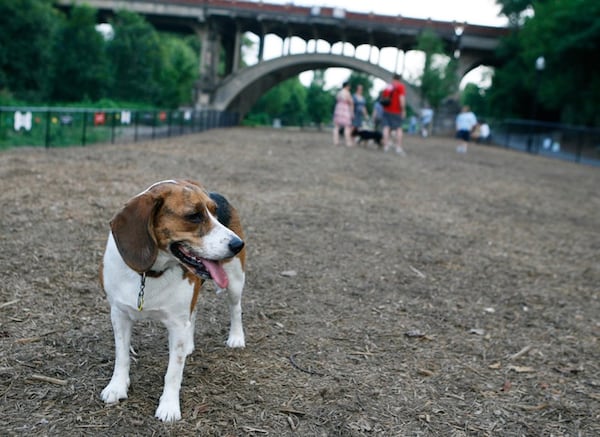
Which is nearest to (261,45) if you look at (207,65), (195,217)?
(207,65)

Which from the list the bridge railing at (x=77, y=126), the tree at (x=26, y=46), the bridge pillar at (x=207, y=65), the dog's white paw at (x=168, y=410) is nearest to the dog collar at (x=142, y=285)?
the dog's white paw at (x=168, y=410)

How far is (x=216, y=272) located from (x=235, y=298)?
88cm

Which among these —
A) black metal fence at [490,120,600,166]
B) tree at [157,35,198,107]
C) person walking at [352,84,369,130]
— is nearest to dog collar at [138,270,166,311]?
person walking at [352,84,369,130]

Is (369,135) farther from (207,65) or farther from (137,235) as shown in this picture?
(207,65)

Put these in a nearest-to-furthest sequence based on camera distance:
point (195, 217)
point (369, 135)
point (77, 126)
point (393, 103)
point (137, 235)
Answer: point (137, 235)
point (195, 217)
point (77, 126)
point (393, 103)
point (369, 135)

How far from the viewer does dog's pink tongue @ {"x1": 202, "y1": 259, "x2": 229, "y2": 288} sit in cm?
258

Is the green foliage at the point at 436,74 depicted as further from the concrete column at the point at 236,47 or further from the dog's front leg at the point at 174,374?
the dog's front leg at the point at 174,374

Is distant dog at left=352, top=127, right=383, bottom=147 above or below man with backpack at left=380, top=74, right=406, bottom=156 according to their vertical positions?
below

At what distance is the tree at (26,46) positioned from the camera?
3072cm

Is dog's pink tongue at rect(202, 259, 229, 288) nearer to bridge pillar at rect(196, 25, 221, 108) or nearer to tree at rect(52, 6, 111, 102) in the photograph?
tree at rect(52, 6, 111, 102)

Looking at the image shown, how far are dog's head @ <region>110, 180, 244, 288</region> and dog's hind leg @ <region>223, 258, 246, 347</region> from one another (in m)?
0.63

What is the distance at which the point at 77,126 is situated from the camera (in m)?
13.1

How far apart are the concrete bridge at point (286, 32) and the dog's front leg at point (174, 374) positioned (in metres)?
43.1

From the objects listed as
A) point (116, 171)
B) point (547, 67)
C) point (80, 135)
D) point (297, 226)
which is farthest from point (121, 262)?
point (547, 67)
